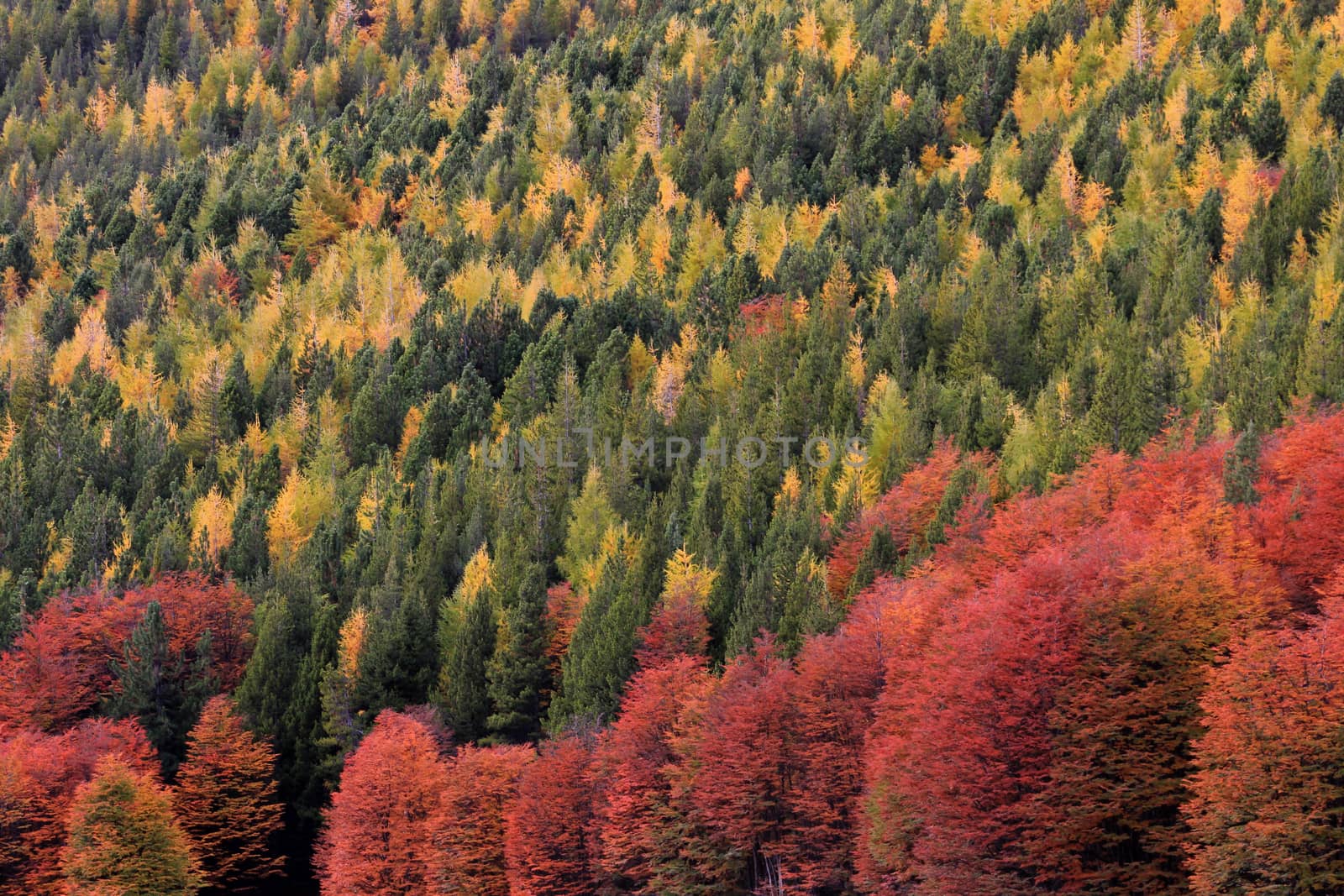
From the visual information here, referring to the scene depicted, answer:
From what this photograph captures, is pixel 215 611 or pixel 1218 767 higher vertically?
pixel 1218 767

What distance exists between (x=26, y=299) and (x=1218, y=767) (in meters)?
173

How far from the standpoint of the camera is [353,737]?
9031 cm

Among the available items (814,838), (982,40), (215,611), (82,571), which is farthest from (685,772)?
A: (982,40)

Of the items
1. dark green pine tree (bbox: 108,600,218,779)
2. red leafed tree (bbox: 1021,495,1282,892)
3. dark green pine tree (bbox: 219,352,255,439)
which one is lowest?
dark green pine tree (bbox: 108,600,218,779)

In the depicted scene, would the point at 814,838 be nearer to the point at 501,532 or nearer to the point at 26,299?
the point at 501,532

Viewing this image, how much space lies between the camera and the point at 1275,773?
4941 cm

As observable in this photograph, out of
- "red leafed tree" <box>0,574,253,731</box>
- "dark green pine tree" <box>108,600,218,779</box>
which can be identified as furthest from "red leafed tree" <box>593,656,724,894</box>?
"red leafed tree" <box>0,574,253,731</box>

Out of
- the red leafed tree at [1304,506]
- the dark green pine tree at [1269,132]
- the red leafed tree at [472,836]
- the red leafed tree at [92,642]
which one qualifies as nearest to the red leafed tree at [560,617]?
the red leafed tree at [472,836]

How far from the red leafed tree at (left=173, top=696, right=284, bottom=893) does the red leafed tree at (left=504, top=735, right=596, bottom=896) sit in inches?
673

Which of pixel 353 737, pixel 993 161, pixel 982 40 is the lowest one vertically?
pixel 353 737

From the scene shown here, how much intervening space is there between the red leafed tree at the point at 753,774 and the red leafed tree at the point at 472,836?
11.2 meters

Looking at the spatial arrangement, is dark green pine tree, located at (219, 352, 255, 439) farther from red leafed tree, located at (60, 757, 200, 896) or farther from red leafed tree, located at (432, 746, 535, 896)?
red leafed tree, located at (432, 746, 535, 896)

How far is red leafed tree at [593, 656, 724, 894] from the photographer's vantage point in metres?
71.2

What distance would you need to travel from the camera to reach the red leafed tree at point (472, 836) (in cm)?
7669
